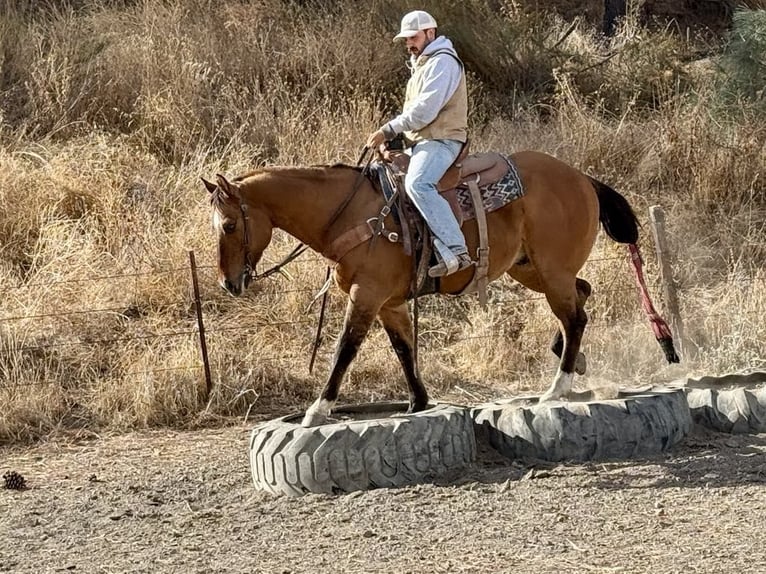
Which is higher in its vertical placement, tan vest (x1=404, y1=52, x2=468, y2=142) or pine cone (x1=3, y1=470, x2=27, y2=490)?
tan vest (x1=404, y1=52, x2=468, y2=142)

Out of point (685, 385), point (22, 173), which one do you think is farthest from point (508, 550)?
point (22, 173)

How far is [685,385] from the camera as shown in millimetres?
8102

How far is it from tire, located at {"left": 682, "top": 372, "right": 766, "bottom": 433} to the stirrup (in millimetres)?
1782

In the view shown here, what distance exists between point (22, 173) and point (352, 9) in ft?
17.5

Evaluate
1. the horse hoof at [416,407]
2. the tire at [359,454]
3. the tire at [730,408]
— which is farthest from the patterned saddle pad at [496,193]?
the tire at [730,408]

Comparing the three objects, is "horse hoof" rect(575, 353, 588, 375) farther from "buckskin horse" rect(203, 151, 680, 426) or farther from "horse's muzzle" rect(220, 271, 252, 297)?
"horse's muzzle" rect(220, 271, 252, 297)

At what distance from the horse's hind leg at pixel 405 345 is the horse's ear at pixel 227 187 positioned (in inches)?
50.3

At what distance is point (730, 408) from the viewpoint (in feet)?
23.8

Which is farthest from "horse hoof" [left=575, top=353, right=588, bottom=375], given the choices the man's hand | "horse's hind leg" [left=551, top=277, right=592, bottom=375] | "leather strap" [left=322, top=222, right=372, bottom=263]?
the man's hand

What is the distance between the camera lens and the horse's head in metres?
6.50

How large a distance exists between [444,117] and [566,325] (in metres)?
1.57

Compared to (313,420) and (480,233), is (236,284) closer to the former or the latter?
(313,420)

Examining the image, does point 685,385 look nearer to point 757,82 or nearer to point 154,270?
point 154,270

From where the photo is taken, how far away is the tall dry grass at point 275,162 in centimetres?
952
